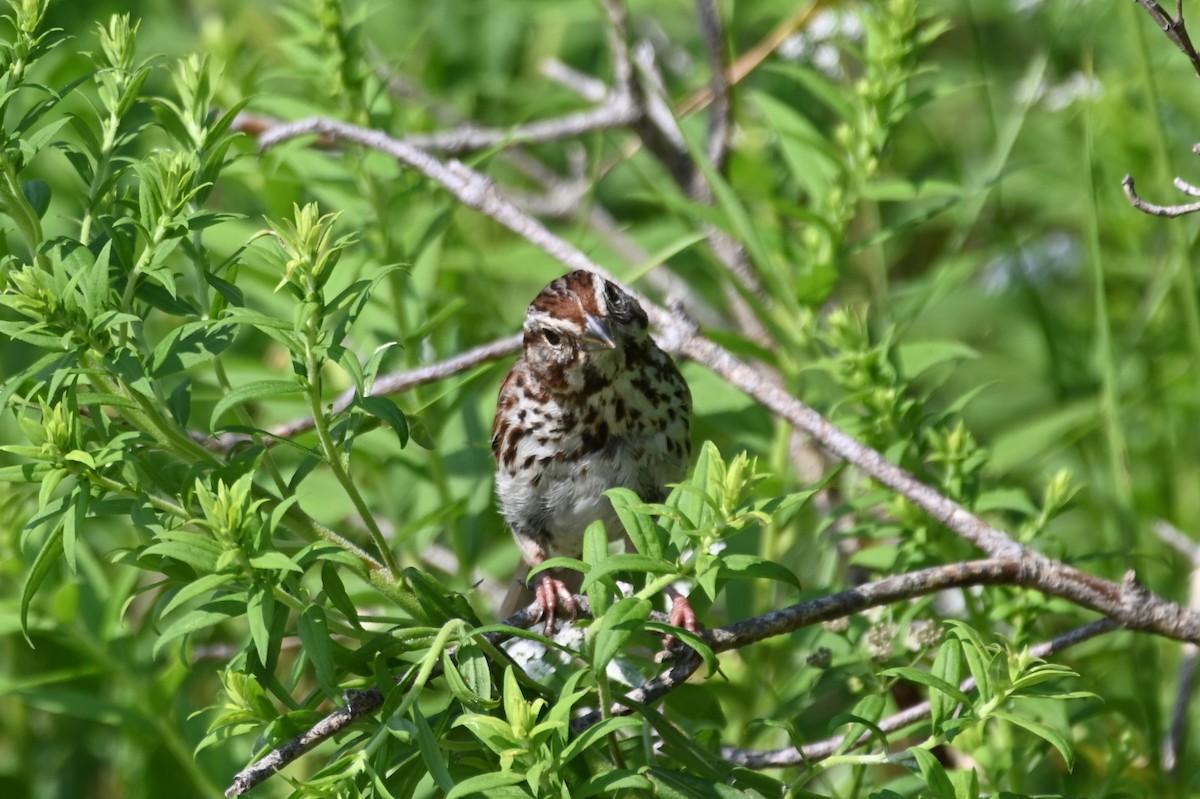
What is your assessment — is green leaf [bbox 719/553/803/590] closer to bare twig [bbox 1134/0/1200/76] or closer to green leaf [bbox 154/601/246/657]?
green leaf [bbox 154/601/246/657]

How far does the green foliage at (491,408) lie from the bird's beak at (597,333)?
9.6 inches

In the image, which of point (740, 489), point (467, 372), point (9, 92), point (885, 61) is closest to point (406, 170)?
point (467, 372)

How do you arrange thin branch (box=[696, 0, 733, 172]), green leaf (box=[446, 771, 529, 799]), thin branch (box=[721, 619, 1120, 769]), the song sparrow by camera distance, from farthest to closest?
thin branch (box=[696, 0, 733, 172]), the song sparrow, thin branch (box=[721, 619, 1120, 769]), green leaf (box=[446, 771, 529, 799])

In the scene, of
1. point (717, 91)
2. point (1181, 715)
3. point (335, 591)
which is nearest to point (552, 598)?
point (335, 591)

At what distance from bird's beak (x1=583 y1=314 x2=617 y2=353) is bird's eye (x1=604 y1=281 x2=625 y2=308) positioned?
0.05 metres

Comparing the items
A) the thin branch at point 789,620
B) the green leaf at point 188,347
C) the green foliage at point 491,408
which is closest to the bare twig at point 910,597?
the thin branch at point 789,620

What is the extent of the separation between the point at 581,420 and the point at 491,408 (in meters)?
0.70

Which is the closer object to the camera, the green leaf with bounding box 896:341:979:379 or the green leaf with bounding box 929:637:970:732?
the green leaf with bounding box 929:637:970:732

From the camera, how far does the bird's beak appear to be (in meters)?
3.05

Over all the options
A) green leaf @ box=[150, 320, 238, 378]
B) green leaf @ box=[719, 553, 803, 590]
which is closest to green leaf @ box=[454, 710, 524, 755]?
green leaf @ box=[719, 553, 803, 590]

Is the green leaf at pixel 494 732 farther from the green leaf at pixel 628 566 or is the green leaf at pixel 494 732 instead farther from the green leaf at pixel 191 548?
the green leaf at pixel 191 548

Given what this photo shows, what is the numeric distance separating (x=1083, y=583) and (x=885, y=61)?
130 cm

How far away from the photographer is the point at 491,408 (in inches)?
154

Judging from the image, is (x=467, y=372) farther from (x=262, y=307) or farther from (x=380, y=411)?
(x=380, y=411)
